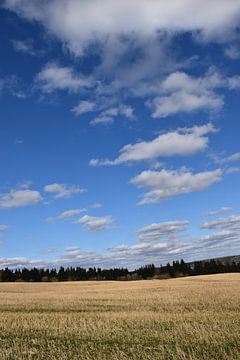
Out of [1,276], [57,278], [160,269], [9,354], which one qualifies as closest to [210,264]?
[160,269]

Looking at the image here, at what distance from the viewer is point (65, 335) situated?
1634 centimetres

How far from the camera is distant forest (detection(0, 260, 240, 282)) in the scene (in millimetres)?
173125

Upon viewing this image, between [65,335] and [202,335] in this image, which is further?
[65,335]

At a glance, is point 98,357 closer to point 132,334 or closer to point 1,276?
point 132,334

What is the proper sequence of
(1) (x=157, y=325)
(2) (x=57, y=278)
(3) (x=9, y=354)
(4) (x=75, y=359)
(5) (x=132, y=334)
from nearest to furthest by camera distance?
(4) (x=75, y=359)
(3) (x=9, y=354)
(5) (x=132, y=334)
(1) (x=157, y=325)
(2) (x=57, y=278)

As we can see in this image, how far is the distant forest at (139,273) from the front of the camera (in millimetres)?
173125

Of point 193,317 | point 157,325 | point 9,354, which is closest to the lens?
point 9,354

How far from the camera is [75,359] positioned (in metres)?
11.3

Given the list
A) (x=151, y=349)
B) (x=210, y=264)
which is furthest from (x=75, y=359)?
(x=210, y=264)

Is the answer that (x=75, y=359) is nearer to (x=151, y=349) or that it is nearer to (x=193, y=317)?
(x=151, y=349)

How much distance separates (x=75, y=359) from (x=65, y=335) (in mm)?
5195

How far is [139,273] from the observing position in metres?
190

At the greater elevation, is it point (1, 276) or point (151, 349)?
point (1, 276)

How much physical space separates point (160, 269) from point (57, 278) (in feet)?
143
